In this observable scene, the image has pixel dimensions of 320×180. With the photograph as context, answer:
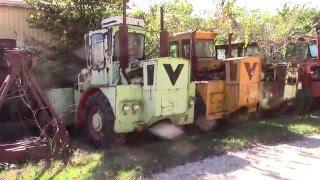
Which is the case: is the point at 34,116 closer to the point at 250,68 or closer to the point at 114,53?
the point at 114,53

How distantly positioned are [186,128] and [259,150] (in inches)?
87.9

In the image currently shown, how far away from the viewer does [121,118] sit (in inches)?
326

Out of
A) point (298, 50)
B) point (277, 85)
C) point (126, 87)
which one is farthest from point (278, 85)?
point (126, 87)

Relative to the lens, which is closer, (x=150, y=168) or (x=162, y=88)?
(x=150, y=168)

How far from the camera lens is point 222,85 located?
998cm

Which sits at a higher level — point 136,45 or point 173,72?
point 136,45

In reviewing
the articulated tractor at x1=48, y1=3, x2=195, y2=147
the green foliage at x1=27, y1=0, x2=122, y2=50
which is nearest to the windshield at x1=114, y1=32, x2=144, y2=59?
the articulated tractor at x1=48, y1=3, x2=195, y2=147

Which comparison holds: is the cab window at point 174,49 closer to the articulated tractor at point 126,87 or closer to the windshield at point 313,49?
the articulated tractor at point 126,87

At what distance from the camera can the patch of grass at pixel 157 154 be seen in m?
7.09

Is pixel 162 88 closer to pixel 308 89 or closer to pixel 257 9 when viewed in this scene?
pixel 308 89

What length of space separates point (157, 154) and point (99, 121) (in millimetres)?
1503

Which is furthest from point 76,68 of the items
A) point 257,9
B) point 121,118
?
point 257,9

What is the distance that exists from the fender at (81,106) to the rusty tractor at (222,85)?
2.28 m

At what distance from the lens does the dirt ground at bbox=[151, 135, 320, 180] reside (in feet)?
22.5
